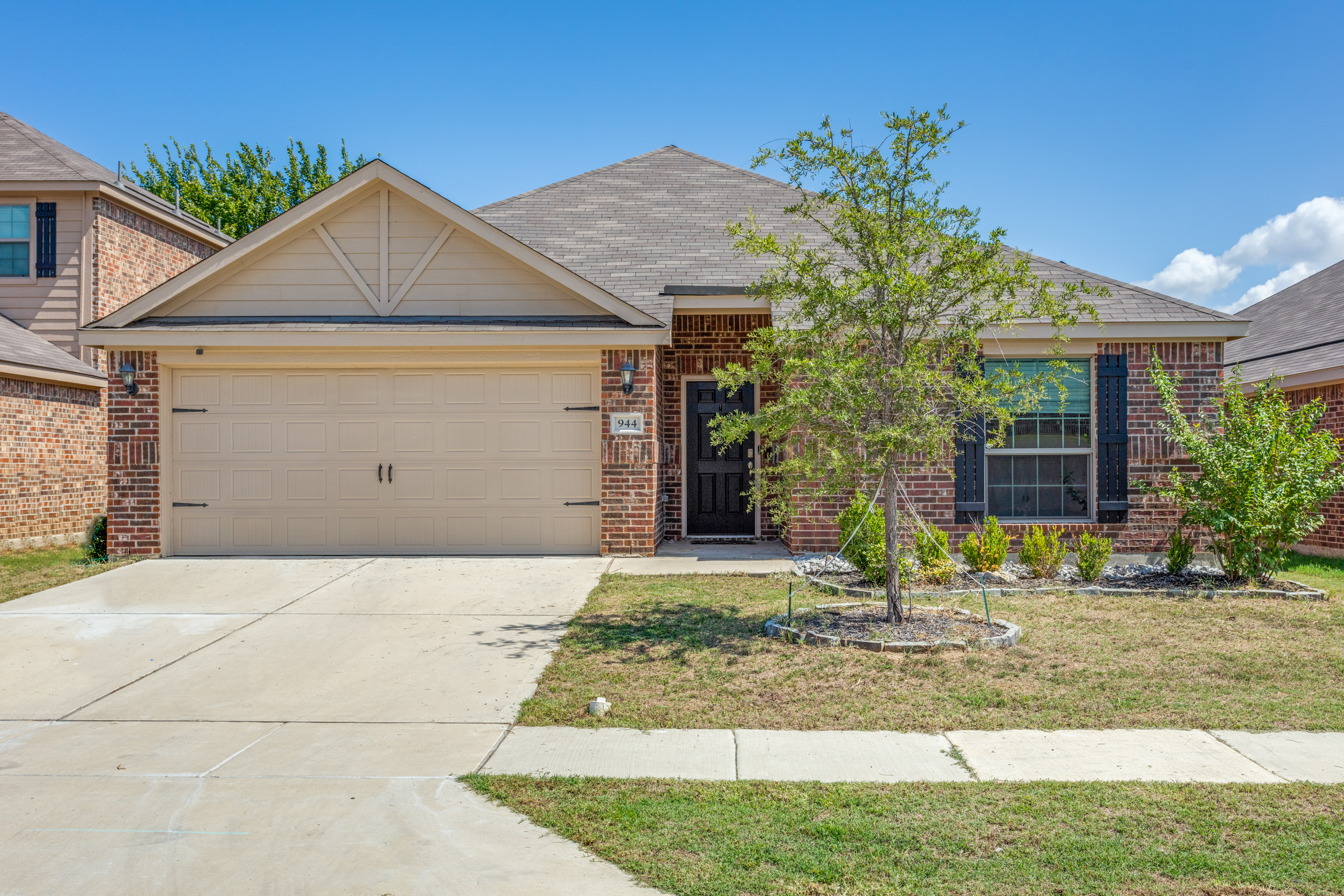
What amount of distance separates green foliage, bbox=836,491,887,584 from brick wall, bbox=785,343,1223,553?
167 cm

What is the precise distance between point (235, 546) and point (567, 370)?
15.1ft

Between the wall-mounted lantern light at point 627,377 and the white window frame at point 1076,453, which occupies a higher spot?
the wall-mounted lantern light at point 627,377

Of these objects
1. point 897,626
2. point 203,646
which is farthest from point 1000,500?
point 203,646

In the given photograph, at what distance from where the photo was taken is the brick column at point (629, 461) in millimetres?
10320

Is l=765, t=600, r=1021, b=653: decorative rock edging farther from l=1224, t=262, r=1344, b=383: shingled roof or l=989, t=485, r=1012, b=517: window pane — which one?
l=1224, t=262, r=1344, b=383: shingled roof

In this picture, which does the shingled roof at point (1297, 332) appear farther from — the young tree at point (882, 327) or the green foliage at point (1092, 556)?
the young tree at point (882, 327)

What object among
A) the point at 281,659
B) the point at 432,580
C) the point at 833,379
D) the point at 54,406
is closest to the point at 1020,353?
the point at 833,379

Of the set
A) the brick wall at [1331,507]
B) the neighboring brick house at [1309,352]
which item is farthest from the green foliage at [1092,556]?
the brick wall at [1331,507]

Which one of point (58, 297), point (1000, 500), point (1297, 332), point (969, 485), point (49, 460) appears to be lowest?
point (1000, 500)

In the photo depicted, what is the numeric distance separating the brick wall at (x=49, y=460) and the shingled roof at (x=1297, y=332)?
17.7 m

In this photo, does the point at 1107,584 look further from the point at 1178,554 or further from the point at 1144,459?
the point at 1144,459

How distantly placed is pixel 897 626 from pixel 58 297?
600 inches

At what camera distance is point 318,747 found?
15.7 ft

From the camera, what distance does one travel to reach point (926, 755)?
178 inches
